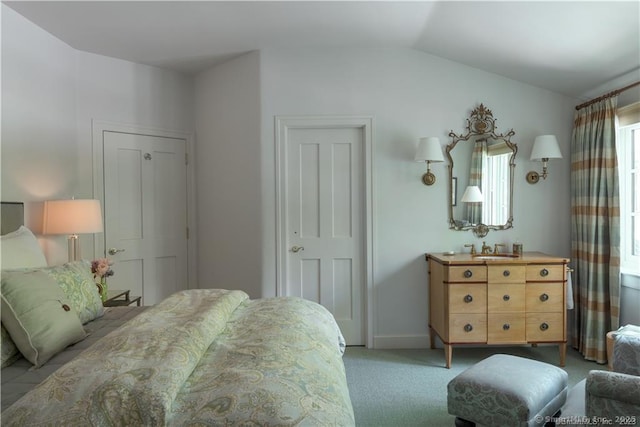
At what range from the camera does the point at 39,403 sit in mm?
1091

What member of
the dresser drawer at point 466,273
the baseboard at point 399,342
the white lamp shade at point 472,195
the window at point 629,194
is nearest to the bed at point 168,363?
the dresser drawer at point 466,273

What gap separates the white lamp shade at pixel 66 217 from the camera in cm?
289

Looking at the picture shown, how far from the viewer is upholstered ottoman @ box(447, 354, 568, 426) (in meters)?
2.02

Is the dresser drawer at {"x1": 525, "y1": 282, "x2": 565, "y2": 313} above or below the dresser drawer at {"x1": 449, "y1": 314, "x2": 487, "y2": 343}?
above

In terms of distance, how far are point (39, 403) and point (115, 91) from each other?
128 inches

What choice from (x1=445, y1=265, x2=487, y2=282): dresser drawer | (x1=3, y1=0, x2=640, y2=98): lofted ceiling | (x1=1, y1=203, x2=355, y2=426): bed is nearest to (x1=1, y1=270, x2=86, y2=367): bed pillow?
(x1=1, y1=203, x2=355, y2=426): bed

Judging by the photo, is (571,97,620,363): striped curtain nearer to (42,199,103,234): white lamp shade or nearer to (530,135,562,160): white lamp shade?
(530,135,562,160): white lamp shade

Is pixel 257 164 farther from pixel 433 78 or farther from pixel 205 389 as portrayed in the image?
pixel 205 389

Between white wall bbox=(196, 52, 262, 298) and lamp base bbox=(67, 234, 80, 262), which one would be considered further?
white wall bbox=(196, 52, 262, 298)

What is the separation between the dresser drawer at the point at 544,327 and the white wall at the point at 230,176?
2.20 metres

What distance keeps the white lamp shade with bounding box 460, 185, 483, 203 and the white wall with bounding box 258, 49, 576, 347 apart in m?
0.19

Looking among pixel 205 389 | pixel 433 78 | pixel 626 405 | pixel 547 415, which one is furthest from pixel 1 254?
pixel 433 78

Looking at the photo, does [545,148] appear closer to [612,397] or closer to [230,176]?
[612,397]

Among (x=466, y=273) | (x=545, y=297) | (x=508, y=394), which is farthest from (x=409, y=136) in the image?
(x=508, y=394)
